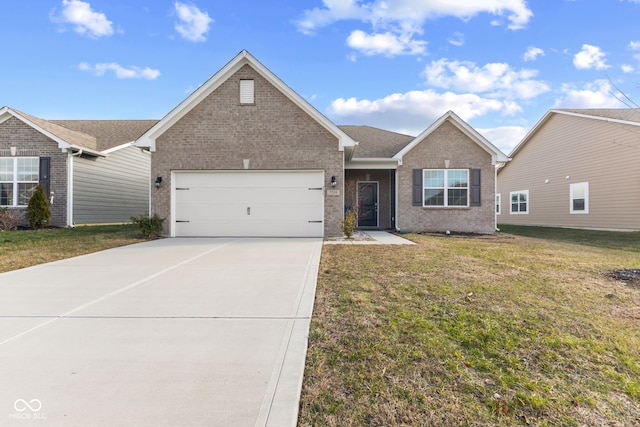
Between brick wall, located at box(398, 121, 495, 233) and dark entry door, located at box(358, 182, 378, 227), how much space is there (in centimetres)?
189

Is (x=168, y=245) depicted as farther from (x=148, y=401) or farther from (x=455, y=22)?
(x=455, y=22)

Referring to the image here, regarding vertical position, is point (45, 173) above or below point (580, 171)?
below

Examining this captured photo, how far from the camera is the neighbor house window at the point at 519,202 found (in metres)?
20.7

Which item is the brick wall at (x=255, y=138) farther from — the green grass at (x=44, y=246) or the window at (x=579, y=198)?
the window at (x=579, y=198)

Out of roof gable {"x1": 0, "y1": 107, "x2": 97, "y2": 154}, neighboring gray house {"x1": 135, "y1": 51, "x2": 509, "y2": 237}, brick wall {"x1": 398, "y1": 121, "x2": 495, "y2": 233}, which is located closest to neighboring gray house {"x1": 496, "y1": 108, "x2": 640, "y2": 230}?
brick wall {"x1": 398, "y1": 121, "x2": 495, "y2": 233}

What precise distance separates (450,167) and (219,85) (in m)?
9.42

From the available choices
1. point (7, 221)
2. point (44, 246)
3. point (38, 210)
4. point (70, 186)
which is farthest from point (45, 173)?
point (44, 246)

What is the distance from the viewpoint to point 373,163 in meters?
13.8

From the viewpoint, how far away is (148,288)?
475 cm

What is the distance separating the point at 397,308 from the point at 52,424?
309 centimetres


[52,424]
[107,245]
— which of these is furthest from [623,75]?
[107,245]

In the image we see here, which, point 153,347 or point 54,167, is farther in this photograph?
point 54,167

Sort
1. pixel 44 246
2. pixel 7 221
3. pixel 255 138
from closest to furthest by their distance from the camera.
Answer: pixel 44 246, pixel 255 138, pixel 7 221

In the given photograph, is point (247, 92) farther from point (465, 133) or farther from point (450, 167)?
point (465, 133)
